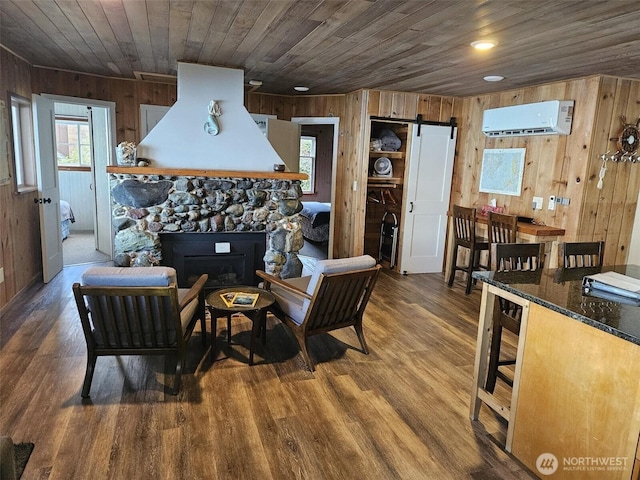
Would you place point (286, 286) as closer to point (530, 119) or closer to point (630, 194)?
point (530, 119)

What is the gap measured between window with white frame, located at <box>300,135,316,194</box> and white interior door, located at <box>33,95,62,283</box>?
547cm

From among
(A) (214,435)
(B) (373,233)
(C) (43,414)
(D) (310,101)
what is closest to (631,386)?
(A) (214,435)

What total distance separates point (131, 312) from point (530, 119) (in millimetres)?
4235

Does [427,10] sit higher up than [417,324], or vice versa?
[427,10]

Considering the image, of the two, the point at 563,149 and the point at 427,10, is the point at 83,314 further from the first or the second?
the point at 563,149

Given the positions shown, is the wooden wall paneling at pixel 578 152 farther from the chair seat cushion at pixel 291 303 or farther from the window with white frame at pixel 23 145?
the window with white frame at pixel 23 145

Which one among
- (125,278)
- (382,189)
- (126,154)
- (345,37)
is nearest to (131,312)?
(125,278)

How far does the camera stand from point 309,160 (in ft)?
31.9

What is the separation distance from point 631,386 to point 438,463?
3.19ft

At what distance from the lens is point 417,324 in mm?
4008

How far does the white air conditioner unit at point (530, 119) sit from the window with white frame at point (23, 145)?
16.8 feet

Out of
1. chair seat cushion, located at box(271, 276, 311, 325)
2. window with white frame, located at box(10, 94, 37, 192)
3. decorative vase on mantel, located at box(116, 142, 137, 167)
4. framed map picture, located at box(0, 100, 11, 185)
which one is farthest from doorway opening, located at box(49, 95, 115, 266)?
chair seat cushion, located at box(271, 276, 311, 325)

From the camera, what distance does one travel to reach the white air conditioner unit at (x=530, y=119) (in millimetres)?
4195

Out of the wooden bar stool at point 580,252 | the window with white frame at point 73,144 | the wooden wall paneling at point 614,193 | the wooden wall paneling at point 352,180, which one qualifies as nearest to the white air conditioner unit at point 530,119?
the wooden wall paneling at point 614,193
